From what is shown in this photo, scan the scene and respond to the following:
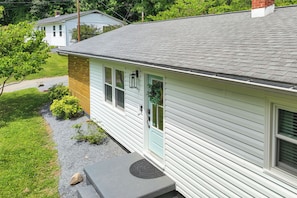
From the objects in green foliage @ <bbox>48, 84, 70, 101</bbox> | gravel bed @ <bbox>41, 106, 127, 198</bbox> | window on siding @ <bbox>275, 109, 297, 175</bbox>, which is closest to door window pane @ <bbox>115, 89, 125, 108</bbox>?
gravel bed @ <bbox>41, 106, 127, 198</bbox>

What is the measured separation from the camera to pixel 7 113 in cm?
1375

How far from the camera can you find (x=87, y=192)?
6070mm

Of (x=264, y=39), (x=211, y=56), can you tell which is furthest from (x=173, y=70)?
(x=264, y=39)

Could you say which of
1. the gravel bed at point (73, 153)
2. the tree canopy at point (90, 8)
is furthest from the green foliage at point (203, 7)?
the gravel bed at point (73, 153)

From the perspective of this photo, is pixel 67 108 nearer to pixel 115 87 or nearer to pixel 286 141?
pixel 115 87

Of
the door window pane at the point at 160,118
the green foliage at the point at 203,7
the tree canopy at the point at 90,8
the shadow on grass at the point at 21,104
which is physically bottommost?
the shadow on grass at the point at 21,104

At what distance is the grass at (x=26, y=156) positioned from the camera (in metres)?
6.67

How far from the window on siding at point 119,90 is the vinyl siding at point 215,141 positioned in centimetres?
277

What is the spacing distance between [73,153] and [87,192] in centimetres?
270

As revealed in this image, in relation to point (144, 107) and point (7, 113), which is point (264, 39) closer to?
point (144, 107)

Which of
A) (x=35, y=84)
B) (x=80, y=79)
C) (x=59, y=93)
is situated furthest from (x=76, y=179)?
(x=35, y=84)

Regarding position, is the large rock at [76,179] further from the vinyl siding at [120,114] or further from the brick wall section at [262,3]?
the brick wall section at [262,3]

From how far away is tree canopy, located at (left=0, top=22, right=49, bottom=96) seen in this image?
38.4ft

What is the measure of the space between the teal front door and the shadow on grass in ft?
26.0
